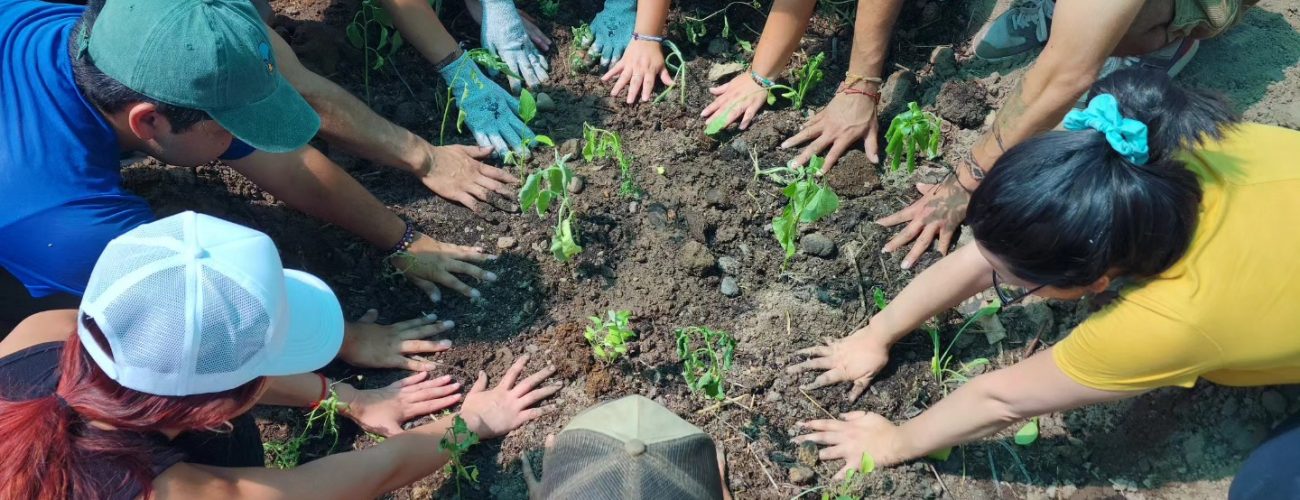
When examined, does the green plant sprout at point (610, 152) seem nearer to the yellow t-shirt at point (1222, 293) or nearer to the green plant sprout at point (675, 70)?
the green plant sprout at point (675, 70)

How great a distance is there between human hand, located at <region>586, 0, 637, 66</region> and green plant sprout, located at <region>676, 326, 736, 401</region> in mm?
1017

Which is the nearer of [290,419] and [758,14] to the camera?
[290,419]

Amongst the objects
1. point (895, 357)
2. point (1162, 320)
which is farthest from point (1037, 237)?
point (895, 357)

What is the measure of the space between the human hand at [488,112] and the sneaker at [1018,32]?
1.46 m

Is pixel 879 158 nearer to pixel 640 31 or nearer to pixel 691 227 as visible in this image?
pixel 691 227

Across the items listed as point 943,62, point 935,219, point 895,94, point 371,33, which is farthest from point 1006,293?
point 371,33

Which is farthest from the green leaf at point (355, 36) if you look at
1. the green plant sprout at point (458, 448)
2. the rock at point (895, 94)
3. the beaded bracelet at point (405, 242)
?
the rock at point (895, 94)

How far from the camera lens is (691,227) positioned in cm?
228

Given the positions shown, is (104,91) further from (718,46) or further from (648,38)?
A: (718,46)

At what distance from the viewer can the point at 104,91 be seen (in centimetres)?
158

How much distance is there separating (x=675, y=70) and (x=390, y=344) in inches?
48.9

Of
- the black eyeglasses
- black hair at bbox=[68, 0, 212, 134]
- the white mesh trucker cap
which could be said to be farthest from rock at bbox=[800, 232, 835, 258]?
black hair at bbox=[68, 0, 212, 134]

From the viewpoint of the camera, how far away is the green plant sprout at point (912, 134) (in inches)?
83.9

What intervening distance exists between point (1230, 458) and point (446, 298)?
2.01 m
